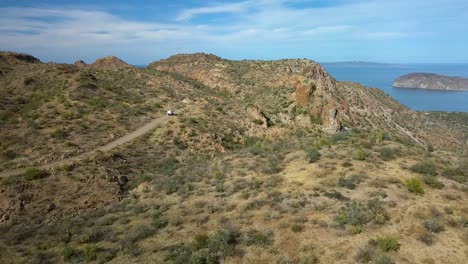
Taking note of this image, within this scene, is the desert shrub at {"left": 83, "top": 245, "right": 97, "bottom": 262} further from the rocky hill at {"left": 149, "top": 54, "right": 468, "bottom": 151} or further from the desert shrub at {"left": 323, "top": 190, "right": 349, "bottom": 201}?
the rocky hill at {"left": 149, "top": 54, "right": 468, "bottom": 151}

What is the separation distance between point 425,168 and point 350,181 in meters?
5.44

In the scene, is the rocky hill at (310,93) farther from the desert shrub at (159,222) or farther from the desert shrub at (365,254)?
the desert shrub at (365,254)

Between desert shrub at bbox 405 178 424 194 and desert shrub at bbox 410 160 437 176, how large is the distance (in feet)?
8.30

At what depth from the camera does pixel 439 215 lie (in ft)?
57.3

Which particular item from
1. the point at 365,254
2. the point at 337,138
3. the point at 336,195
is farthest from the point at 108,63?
the point at 365,254

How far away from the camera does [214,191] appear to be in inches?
947

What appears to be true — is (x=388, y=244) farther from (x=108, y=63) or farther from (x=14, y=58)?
(x=108, y=63)

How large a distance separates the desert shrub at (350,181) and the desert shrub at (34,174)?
2322cm

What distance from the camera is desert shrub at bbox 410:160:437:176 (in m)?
22.6

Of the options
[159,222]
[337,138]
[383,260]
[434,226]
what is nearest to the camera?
[383,260]

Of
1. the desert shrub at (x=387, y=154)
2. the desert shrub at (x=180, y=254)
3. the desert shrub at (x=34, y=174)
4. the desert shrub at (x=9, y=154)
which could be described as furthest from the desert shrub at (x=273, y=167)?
the desert shrub at (x=9, y=154)

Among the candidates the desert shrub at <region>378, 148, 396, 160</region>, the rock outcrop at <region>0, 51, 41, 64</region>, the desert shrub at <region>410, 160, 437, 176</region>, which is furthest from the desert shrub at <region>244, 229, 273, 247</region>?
the rock outcrop at <region>0, 51, 41, 64</region>

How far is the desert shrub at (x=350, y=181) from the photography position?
833 inches

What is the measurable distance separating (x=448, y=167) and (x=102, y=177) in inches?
1053
